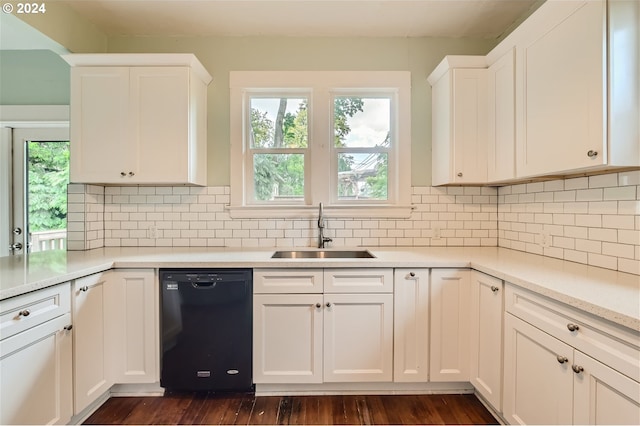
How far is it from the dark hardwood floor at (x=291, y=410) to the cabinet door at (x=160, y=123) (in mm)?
1515

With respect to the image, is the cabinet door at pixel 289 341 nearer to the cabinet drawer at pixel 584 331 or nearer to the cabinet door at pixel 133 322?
the cabinet door at pixel 133 322

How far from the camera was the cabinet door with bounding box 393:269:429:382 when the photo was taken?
1.88m

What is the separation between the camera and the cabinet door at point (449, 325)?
1879mm

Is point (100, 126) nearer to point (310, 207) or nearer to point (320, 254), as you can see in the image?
point (310, 207)

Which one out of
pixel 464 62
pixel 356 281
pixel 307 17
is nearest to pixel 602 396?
pixel 356 281

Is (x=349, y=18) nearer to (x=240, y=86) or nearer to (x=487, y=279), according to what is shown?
(x=240, y=86)

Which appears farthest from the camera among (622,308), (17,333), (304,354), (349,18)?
(349,18)

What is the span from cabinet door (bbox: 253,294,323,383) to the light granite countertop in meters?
0.28

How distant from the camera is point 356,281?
6.22 feet

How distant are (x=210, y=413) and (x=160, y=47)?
2852 mm

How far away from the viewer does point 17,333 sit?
4.25 ft

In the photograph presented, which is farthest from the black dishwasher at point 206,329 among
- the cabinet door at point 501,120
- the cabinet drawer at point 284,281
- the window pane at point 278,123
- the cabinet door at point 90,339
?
the cabinet door at point 501,120

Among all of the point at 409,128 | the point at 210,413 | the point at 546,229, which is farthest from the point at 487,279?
the point at 210,413

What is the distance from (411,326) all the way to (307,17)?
94.4 inches
